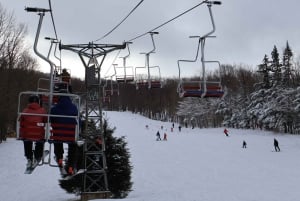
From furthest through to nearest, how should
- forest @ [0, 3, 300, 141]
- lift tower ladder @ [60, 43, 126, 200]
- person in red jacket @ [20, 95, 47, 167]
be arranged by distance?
forest @ [0, 3, 300, 141] < lift tower ladder @ [60, 43, 126, 200] < person in red jacket @ [20, 95, 47, 167]

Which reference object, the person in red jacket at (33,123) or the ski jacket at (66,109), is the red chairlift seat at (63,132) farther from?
the person in red jacket at (33,123)

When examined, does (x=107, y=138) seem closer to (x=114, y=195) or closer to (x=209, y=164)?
(x=114, y=195)

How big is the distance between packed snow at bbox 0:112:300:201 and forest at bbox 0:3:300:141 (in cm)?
588

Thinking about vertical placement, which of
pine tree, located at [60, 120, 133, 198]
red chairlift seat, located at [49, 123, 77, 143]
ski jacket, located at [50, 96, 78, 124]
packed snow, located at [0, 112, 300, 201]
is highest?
ski jacket, located at [50, 96, 78, 124]

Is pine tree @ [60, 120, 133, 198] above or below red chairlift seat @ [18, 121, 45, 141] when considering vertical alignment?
below

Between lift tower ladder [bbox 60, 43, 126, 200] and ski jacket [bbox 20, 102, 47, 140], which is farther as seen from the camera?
lift tower ladder [bbox 60, 43, 126, 200]

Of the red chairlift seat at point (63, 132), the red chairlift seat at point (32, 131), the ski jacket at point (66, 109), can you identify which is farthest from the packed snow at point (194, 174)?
the red chairlift seat at point (32, 131)

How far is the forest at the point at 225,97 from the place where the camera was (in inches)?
1567

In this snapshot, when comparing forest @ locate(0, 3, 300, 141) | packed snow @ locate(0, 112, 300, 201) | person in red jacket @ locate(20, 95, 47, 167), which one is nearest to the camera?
person in red jacket @ locate(20, 95, 47, 167)

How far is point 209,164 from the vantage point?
3522 cm

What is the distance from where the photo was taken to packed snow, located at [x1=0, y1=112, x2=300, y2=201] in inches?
837

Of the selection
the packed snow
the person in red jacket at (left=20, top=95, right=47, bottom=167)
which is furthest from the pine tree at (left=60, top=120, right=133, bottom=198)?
the person in red jacket at (left=20, top=95, right=47, bottom=167)

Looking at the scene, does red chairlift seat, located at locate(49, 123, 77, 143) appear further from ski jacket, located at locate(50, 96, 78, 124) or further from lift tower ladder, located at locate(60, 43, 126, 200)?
lift tower ladder, located at locate(60, 43, 126, 200)

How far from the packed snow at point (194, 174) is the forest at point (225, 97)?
5879mm
